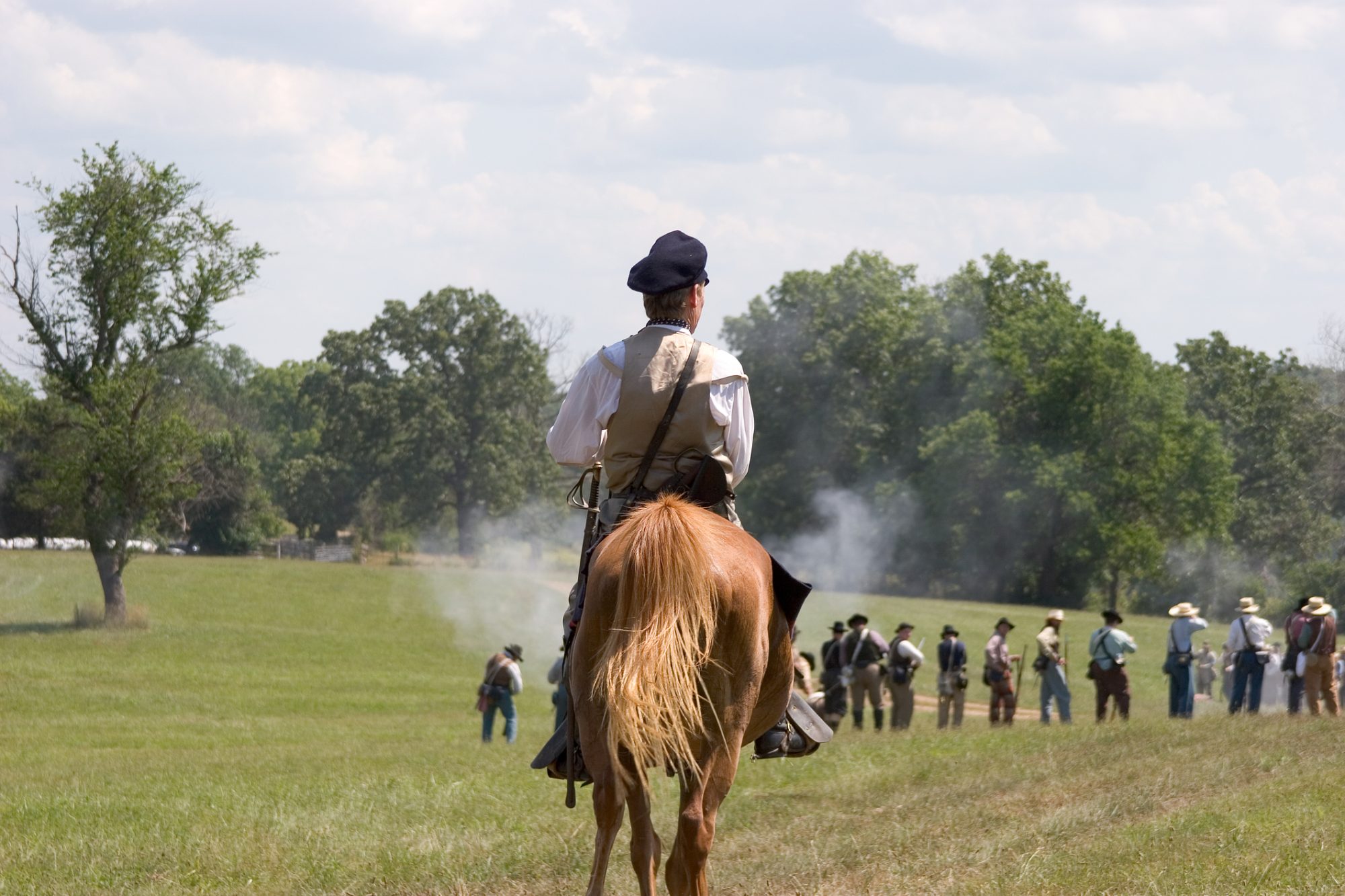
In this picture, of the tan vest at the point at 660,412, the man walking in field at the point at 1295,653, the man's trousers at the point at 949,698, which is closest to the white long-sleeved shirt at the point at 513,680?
the man's trousers at the point at 949,698

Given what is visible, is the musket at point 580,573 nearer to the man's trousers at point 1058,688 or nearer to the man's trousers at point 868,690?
the man's trousers at point 868,690

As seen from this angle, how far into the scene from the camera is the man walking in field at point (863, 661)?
22.4 metres

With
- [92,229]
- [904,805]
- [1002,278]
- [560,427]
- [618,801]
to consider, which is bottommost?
[904,805]

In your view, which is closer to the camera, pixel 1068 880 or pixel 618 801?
pixel 618 801

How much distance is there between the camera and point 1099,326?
69.9 metres

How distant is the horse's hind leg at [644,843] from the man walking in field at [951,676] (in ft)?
59.8

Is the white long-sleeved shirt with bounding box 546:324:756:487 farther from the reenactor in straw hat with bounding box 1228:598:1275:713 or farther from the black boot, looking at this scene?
the reenactor in straw hat with bounding box 1228:598:1275:713

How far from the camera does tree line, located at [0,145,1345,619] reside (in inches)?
2638

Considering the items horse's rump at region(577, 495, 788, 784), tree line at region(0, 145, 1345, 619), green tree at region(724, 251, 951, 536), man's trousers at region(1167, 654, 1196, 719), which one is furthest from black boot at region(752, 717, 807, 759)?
green tree at region(724, 251, 951, 536)

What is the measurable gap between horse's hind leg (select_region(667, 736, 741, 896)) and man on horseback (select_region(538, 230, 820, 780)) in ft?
2.56

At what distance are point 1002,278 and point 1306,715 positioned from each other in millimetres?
64598

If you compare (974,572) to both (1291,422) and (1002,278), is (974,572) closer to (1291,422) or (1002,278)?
(1002,278)

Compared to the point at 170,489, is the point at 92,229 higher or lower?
higher

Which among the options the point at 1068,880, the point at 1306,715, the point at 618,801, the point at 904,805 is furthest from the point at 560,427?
the point at 1306,715
